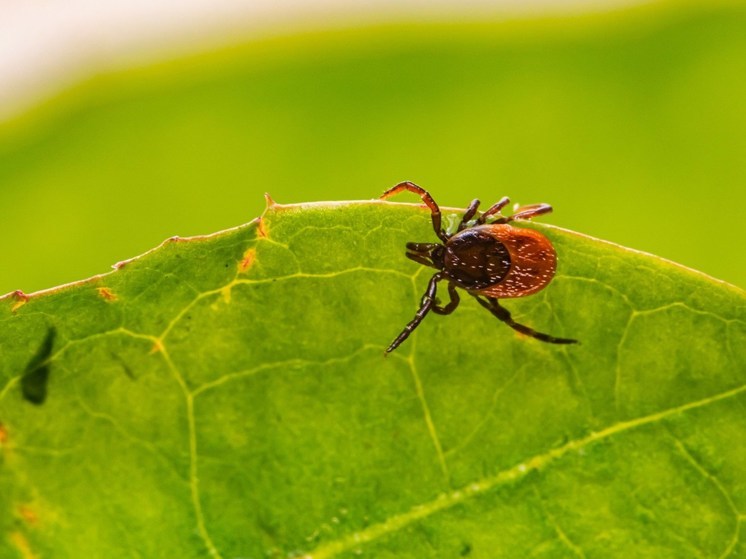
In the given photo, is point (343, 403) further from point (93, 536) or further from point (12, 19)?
point (12, 19)

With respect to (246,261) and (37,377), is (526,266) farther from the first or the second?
(37,377)

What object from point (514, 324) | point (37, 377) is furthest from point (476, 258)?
point (37, 377)

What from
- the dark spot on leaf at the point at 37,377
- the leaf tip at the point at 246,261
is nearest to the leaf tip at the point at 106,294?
the dark spot on leaf at the point at 37,377

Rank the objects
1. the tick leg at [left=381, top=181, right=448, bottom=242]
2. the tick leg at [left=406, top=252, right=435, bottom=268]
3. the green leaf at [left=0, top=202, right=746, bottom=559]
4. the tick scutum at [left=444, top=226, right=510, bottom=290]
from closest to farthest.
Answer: the green leaf at [left=0, top=202, right=746, bottom=559], the tick leg at [left=406, top=252, right=435, bottom=268], the tick leg at [left=381, top=181, right=448, bottom=242], the tick scutum at [left=444, top=226, right=510, bottom=290]

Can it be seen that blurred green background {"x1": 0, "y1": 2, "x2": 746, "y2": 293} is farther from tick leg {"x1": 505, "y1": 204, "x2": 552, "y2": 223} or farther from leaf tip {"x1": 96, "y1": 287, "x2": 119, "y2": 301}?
leaf tip {"x1": 96, "y1": 287, "x2": 119, "y2": 301}

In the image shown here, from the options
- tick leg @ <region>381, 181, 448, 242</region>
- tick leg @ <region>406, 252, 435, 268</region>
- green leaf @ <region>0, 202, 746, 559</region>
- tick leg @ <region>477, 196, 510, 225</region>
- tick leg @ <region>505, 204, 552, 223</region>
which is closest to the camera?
green leaf @ <region>0, 202, 746, 559</region>

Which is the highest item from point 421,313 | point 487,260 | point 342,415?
point 421,313

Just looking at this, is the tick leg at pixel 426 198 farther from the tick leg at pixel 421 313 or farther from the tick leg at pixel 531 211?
the tick leg at pixel 531 211

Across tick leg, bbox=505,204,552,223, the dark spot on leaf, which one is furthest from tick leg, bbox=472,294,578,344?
the dark spot on leaf
